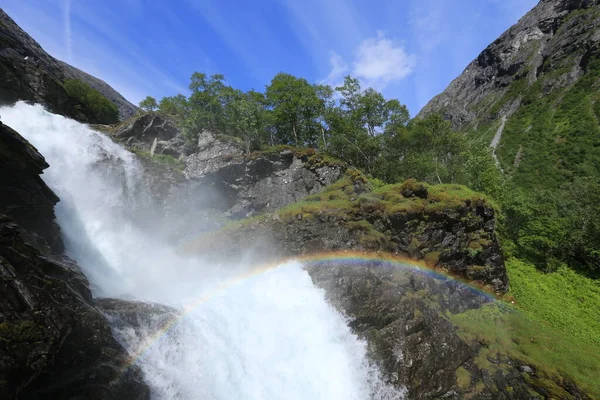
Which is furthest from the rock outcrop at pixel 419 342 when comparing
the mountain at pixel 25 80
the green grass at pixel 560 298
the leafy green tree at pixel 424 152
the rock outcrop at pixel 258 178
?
the mountain at pixel 25 80

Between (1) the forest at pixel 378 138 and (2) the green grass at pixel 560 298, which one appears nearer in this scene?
(2) the green grass at pixel 560 298

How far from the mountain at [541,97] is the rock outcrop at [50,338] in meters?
55.1

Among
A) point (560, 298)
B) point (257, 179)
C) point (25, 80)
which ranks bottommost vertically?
point (25, 80)

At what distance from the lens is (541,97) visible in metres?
84.6

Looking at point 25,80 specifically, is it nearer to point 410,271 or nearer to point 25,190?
point 25,190

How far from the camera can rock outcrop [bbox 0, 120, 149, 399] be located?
820cm

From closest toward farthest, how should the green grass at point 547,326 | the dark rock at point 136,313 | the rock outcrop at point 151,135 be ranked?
the dark rock at point 136,313
the green grass at point 547,326
the rock outcrop at point 151,135

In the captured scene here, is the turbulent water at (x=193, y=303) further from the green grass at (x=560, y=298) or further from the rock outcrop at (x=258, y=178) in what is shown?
the green grass at (x=560, y=298)

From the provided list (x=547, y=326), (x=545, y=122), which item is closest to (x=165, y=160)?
(x=547, y=326)

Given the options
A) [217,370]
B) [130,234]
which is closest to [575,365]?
[217,370]

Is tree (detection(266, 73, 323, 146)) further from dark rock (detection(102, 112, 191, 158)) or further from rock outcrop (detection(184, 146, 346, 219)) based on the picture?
dark rock (detection(102, 112, 191, 158))

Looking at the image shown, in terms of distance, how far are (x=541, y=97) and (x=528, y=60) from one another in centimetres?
3035

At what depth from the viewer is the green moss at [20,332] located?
7.88 metres

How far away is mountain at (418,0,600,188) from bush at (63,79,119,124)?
54.8m
